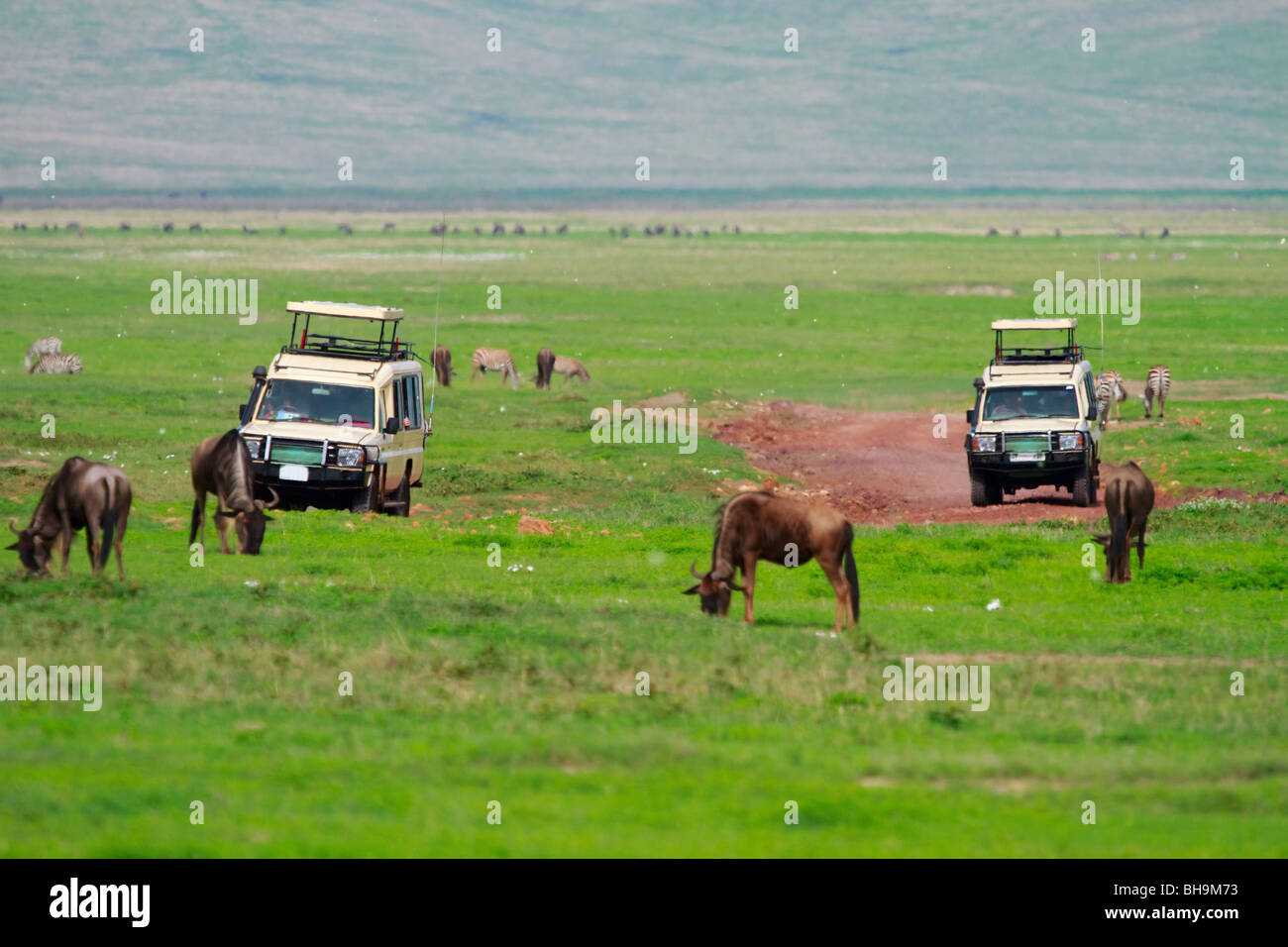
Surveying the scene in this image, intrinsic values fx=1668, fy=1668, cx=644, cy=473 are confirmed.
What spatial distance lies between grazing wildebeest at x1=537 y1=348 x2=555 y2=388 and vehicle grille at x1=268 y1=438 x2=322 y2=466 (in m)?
24.7

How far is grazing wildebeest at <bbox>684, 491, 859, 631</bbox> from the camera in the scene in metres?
16.4

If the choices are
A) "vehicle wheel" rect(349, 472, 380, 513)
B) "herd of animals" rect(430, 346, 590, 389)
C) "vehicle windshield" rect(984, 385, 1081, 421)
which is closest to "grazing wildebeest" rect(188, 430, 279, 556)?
"vehicle wheel" rect(349, 472, 380, 513)

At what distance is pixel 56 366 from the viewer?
46906mm

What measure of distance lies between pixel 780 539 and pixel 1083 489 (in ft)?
46.4

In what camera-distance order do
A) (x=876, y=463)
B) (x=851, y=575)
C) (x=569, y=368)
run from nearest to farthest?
(x=851, y=575) < (x=876, y=463) < (x=569, y=368)

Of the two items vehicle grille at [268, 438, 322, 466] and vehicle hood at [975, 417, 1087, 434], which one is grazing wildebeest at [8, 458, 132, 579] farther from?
vehicle hood at [975, 417, 1087, 434]

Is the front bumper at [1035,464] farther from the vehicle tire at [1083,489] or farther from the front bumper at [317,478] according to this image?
the front bumper at [317,478]

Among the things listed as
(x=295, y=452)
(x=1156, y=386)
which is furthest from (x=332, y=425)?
(x=1156, y=386)

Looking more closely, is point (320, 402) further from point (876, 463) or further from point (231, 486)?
point (876, 463)

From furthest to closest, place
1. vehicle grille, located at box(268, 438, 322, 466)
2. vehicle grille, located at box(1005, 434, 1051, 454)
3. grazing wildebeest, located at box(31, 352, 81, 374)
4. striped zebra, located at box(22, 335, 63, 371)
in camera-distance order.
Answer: striped zebra, located at box(22, 335, 63, 371) < grazing wildebeest, located at box(31, 352, 81, 374) < vehicle grille, located at box(1005, 434, 1051, 454) < vehicle grille, located at box(268, 438, 322, 466)

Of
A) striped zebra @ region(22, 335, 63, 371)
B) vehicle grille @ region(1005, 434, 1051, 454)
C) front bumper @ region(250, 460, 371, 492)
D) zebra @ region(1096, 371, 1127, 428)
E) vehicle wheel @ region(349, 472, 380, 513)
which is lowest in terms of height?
vehicle wheel @ region(349, 472, 380, 513)

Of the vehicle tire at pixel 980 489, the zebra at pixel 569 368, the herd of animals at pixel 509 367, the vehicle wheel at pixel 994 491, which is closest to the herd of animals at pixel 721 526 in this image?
the vehicle tire at pixel 980 489

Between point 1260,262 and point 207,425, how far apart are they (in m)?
89.9

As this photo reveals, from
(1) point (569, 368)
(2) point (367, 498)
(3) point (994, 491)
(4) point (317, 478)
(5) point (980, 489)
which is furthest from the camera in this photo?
(1) point (569, 368)
